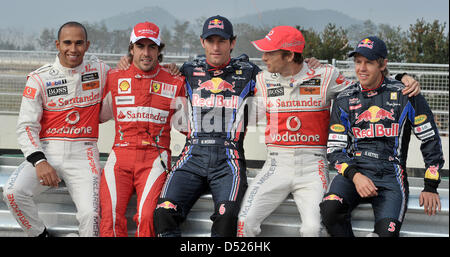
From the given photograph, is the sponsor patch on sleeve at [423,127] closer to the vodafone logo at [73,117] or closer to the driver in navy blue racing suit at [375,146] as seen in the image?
the driver in navy blue racing suit at [375,146]

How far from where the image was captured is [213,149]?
11.2 feet

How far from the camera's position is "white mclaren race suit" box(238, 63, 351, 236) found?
3.24 metres

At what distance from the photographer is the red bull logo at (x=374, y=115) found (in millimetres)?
3184

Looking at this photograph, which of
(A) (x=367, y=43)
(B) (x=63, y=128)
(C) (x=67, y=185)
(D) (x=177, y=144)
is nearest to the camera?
(A) (x=367, y=43)

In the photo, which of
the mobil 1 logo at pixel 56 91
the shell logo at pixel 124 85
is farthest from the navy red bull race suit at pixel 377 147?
the mobil 1 logo at pixel 56 91

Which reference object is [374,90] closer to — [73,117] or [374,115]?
[374,115]

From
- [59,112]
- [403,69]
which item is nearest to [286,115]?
[59,112]

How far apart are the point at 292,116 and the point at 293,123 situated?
0.05 meters

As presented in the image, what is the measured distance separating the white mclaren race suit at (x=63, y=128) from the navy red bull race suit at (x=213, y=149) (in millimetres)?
582

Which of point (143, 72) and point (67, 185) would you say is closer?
point (67, 185)

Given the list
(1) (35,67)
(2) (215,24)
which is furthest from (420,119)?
(1) (35,67)

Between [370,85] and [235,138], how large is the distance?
103cm

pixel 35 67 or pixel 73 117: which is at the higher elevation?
pixel 35 67

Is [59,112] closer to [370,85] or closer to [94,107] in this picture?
[94,107]
